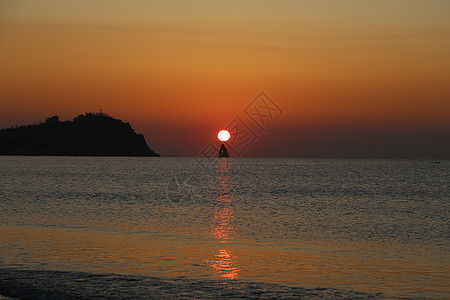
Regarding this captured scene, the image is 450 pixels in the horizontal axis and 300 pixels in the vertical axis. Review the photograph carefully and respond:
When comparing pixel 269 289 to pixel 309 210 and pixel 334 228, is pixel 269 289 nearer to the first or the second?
pixel 334 228

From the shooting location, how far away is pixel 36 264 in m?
20.5

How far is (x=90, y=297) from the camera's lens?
15.8 m

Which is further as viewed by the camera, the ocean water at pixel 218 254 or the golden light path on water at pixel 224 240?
the golden light path on water at pixel 224 240

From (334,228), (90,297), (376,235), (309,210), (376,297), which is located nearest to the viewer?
(90,297)

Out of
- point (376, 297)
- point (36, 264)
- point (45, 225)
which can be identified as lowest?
point (376, 297)

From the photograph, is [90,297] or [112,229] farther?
[112,229]

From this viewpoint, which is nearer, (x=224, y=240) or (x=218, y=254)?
(x=218, y=254)

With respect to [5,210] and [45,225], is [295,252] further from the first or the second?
[5,210]

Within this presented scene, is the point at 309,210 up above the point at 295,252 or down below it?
above

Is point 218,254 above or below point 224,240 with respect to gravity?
below

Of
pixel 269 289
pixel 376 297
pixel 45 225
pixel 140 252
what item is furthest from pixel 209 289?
pixel 45 225

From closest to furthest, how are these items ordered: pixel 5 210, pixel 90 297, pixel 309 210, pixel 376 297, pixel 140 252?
pixel 90 297
pixel 376 297
pixel 140 252
pixel 5 210
pixel 309 210

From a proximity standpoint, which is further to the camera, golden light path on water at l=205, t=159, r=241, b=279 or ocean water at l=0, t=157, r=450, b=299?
golden light path on water at l=205, t=159, r=241, b=279

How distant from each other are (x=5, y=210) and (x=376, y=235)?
28309 millimetres
